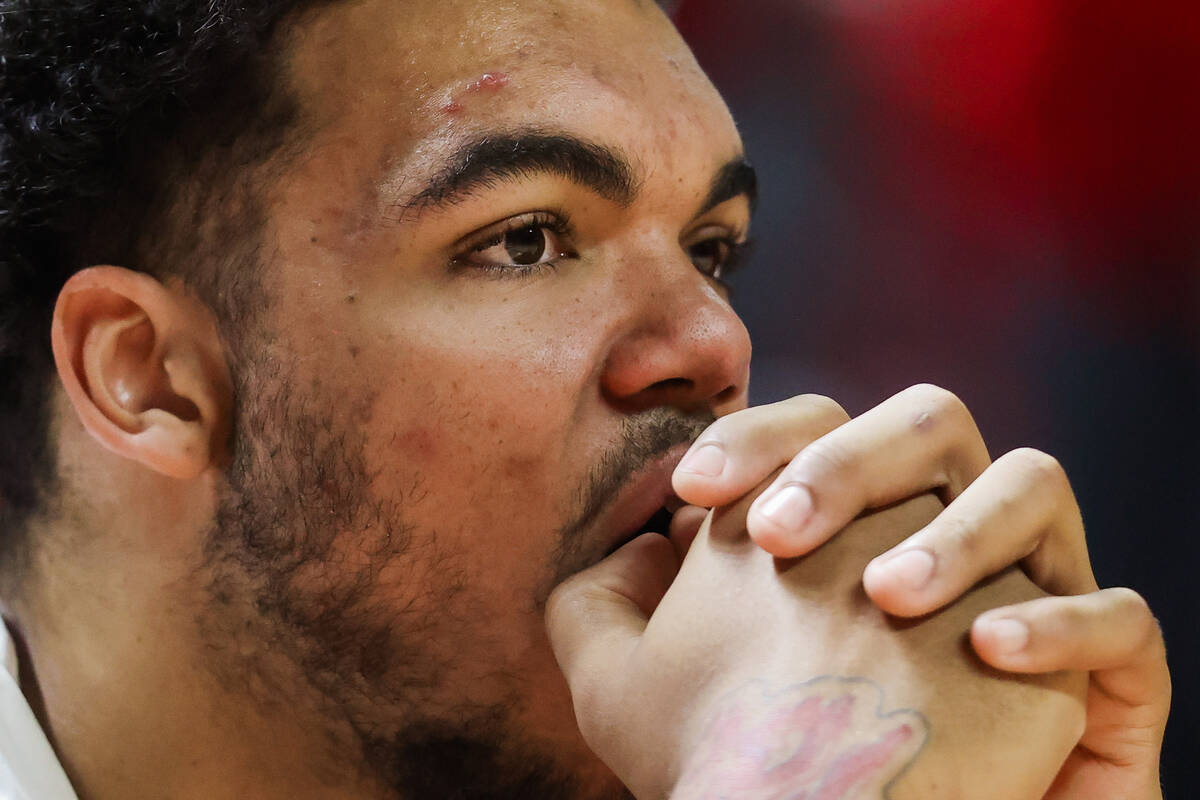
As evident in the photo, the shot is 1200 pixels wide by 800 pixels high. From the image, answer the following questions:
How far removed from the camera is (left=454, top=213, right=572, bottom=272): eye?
1.47 metres

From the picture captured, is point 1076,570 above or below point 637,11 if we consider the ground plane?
below

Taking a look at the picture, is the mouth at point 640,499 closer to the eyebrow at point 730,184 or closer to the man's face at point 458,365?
the man's face at point 458,365

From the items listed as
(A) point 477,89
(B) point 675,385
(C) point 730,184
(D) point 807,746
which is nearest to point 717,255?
(C) point 730,184

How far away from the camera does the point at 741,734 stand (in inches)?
40.2

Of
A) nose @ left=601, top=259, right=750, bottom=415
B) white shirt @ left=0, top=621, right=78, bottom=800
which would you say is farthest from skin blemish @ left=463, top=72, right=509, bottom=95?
white shirt @ left=0, top=621, right=78, bottom=800

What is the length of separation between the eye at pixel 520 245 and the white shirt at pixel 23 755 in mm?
968

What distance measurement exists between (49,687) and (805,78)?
7.29 ft

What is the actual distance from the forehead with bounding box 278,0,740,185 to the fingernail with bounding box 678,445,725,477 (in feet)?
1.68

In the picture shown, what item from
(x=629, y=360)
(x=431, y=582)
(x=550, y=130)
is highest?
(x=550, y=130)

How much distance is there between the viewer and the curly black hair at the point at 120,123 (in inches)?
61.4

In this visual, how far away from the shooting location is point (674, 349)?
1.43 meters

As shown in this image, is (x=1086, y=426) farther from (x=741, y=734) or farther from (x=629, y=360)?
(x=741, y=734)

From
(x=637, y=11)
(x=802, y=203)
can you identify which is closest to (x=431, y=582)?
(x=637, y=11)

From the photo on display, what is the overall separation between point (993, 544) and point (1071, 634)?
0.11m
